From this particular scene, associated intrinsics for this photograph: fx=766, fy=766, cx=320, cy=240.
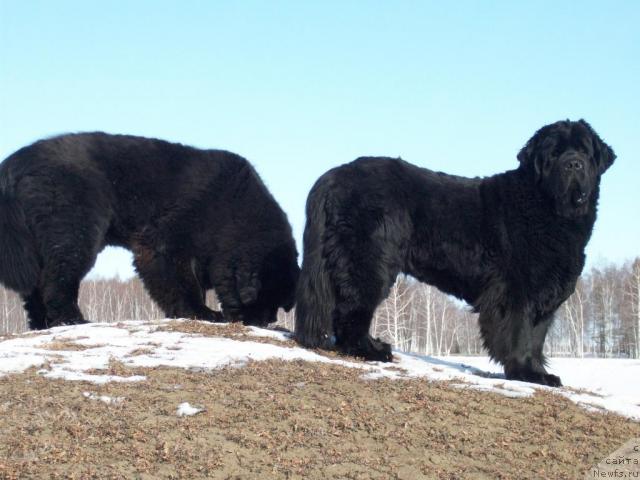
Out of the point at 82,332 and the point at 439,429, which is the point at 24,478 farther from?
the point at 82,332

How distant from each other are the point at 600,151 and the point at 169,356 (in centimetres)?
460

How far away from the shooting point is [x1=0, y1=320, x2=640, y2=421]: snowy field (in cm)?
594

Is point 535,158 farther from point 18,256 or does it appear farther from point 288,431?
point 18,256

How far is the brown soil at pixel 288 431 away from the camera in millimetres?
4336

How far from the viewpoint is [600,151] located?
24.9ft

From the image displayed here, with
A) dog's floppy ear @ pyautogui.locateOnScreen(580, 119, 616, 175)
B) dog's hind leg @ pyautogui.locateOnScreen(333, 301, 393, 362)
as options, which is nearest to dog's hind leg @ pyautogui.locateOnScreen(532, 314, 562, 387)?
dog's hind leg @ pyautogui.locateOnScreen(333, 301, 393, 362)

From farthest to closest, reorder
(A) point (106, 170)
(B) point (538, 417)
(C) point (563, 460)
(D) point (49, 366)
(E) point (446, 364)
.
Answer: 1. (A) point (106, 170)
2. (E) point (446, 364)
3. (D) point (49, 366)
4. (B) point (538, 417)
5. (C) point (563, 460)

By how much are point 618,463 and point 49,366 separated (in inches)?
163

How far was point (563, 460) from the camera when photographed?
4.77 meters

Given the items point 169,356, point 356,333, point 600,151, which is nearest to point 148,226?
point 169,356

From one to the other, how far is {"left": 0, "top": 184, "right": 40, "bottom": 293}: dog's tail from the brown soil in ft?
9.85

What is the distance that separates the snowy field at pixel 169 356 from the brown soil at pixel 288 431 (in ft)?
0.86

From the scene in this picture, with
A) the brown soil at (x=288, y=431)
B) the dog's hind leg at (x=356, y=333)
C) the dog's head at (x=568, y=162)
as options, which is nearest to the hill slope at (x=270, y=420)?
the brown soil at (x=288, y=431)

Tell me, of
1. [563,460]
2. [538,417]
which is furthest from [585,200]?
→ [563,460]
